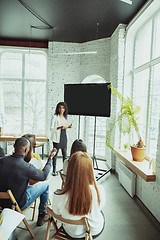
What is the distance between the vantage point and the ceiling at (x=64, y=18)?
373 cm

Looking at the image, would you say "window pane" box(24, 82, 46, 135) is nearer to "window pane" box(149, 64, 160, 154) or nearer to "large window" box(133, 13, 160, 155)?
"large window" box(133, 13, 160, 155)

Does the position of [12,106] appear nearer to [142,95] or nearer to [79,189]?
[142,95]

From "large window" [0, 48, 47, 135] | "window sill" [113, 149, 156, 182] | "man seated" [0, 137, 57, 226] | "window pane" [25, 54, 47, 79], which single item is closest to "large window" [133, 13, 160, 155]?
"window sill" [113, 149, 156, 182]

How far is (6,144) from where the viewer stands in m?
6.13

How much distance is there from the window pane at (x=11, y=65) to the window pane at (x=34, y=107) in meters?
0.60

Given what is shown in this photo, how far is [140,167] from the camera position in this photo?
3131mm

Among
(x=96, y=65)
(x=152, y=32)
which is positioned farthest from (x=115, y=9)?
(x=96, y=65)

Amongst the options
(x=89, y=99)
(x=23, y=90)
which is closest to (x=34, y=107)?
(x=23, y=90)

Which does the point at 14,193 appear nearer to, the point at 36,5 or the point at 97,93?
the point at 97,93

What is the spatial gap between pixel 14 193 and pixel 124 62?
3663 mm

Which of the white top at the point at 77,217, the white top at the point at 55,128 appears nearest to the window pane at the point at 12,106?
the white top at the point at 55,128

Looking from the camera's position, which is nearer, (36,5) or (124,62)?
(36,5)

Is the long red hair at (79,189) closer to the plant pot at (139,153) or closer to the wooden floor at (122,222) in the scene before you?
the wooden floor at (122,222)

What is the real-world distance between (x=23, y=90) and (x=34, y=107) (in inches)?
25.2
